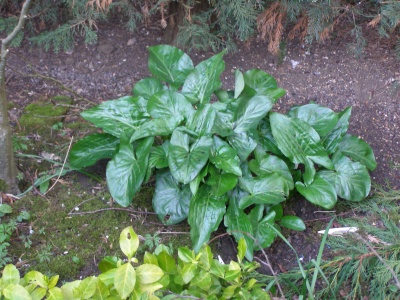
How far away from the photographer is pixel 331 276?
8.46ft

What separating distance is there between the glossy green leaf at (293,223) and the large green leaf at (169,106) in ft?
2.60

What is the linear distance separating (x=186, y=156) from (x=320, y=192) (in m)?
0.77

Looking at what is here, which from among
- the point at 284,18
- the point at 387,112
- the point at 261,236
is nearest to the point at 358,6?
the point at 284,18

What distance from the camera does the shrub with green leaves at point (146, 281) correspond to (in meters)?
1.58

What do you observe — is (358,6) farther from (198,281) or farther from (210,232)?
(198,281)

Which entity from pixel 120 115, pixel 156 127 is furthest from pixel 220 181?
pixel 120 115

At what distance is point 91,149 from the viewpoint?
2.90 meters

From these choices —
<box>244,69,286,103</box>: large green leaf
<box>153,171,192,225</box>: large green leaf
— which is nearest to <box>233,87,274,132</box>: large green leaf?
<box>244,69,286,103</box>: large green leaf

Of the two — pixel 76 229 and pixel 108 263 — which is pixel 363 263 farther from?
pixel 76 229

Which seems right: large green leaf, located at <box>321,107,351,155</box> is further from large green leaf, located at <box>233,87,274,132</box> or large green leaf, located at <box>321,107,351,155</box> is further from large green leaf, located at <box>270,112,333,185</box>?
large green leaf, located at <box>233,87,274,132</box>

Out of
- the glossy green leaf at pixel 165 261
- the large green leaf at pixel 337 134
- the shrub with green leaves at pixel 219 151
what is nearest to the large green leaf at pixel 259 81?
the shrub with green leaves at pixel 219 151

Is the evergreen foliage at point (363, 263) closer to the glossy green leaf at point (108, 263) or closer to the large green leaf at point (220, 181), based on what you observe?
the large green leaf at point (220, 181)

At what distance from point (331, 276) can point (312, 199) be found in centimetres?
41

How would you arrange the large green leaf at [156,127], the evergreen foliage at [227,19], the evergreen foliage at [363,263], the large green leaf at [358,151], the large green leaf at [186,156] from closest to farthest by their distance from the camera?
1. the evergreen foliage at [363,263]
2. the large green leaf at [186,156]
3. the large green leaf at [156,127]
4. the large green leaf at [358,151]
5. the evergreen foliage at [227,19]
